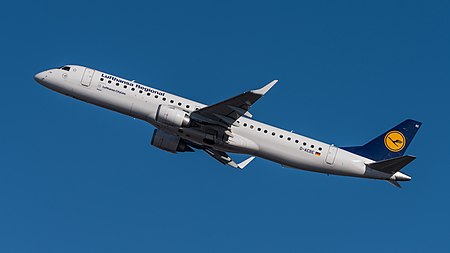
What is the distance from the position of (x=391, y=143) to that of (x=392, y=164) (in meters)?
4.63

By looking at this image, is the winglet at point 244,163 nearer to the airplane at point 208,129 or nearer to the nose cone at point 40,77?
the airplane at point 208,129

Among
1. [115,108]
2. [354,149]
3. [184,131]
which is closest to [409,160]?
[354,149]

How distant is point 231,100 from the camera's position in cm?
4831

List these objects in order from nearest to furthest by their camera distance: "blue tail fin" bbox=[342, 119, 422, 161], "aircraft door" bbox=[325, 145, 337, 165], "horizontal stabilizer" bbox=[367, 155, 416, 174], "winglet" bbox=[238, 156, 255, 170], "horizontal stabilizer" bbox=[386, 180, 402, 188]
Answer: "horizontal stabilizer" bbox=[367, 155, 416, 174] → "horizontal stabilizer" bbox=[386, 180, 402, 188] → "aircraft door" bbox=[325, 145, 337, 165] → "blue tail fin" bbox=[342, 119, 422, 161] → "winglet" bbox=[238, 156, 255, 170]

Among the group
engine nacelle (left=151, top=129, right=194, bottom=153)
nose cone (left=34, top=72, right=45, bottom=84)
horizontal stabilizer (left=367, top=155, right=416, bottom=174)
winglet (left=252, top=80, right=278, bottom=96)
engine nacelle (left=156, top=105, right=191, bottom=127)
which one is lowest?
engine nacelle (left=151, top=129, right=194, bottom=153)

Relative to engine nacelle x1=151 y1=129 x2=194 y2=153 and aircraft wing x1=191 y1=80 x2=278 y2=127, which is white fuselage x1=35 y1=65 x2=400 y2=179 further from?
engine nacelle x1=151 y1=129 x2=194 y2=153

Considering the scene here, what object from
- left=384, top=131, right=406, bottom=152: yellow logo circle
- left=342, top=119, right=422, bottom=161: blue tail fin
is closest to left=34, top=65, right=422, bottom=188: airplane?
left=342, top=119, right=422, bottom=161: blue tail fin

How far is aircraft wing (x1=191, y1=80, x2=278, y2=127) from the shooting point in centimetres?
4702

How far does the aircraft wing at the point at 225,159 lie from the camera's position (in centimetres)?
5553

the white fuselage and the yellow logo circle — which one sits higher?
the yellow logo circle

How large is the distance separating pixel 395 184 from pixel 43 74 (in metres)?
28.9

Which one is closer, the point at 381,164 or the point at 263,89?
the point at 263,89

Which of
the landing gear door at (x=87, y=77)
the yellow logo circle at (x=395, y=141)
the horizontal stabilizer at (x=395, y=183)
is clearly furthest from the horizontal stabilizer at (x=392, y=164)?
the landing gear door at (x=87, y=77)

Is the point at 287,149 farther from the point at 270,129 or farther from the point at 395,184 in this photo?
the point at 395,184
